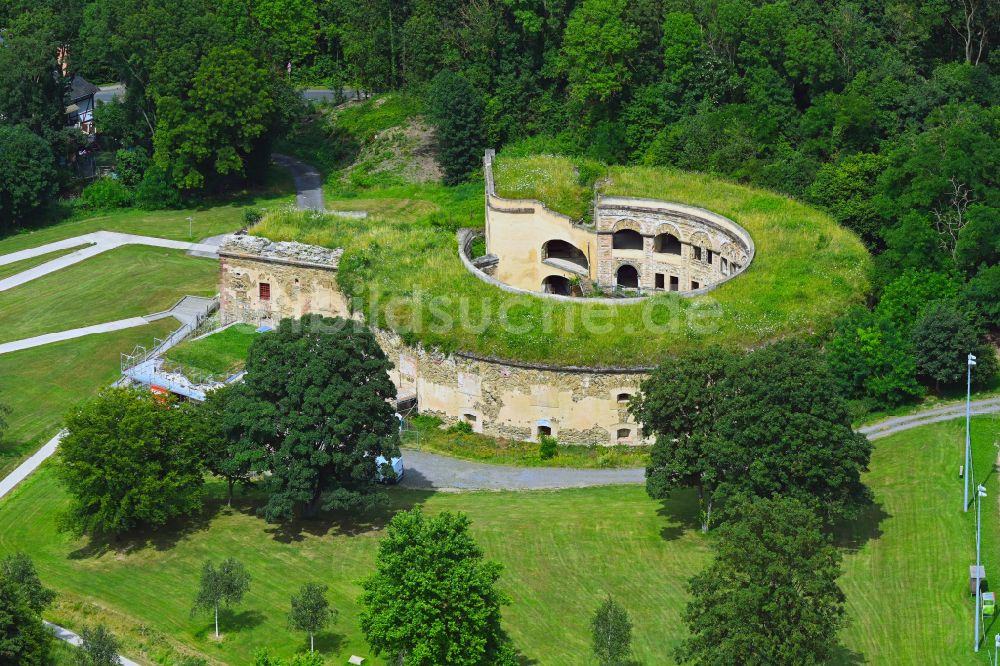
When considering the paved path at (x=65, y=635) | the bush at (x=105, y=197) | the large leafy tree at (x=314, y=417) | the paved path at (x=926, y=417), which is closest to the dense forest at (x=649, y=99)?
the bush at (x=105, y=197)

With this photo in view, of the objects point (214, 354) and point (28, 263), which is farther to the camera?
point (28, 263)

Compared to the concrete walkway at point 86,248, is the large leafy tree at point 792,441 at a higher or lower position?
lower

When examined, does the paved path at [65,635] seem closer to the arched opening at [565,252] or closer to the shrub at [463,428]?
the shrub at [463,428]

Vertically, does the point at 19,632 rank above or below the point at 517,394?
below

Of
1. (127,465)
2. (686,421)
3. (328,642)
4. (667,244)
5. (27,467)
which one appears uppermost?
(667,244)

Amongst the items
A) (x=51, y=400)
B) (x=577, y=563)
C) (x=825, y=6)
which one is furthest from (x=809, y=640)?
(x=825, y=6)

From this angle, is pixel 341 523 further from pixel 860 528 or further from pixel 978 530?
pixel 978 530

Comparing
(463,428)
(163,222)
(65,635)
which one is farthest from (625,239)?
(65,635)
